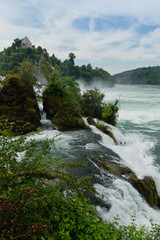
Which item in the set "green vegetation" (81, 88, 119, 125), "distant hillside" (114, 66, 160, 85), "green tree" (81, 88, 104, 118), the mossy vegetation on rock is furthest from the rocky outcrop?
"distant hillside" (114, 66, 160, 85)

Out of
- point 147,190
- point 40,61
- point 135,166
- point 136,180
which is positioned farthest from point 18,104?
point 40,61

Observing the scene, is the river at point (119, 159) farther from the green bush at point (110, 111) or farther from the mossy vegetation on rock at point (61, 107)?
the green bush at point (110, 111)

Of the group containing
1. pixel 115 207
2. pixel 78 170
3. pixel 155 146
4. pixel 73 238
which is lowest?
pixel 155 146

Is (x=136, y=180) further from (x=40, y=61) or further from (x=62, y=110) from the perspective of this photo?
(x=40, y=61)

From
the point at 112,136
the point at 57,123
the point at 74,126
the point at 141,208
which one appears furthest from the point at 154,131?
the point at 141,208

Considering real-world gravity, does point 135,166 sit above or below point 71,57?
below

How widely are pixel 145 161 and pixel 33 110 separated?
9.12 meters

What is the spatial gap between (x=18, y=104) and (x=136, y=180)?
9525 millimetres

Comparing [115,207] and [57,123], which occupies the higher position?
[57,123]

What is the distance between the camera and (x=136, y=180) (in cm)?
630

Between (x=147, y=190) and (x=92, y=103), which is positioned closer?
(x=147, y=190)

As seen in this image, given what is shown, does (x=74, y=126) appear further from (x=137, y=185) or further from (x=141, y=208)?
(x=141, y=208)

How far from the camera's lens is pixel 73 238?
2.57 meters

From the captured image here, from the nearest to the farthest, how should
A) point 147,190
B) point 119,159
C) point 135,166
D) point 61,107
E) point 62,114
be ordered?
point 147,190 < point 119,159 < point 135,166 < point 62,114 < point 61,107
